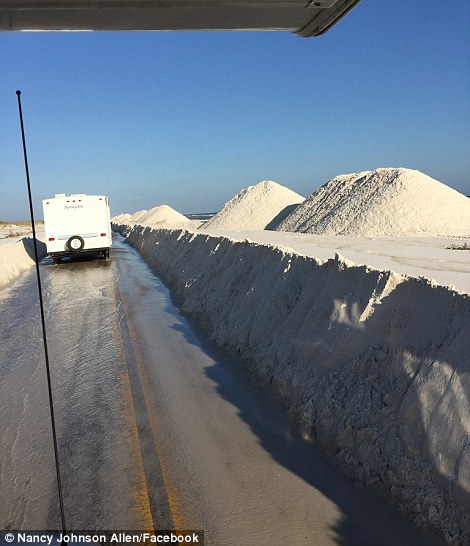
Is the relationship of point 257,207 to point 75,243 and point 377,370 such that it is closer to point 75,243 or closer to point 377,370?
point 75,243

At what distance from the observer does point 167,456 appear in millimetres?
5465

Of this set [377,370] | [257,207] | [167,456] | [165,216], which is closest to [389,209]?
[257,207]

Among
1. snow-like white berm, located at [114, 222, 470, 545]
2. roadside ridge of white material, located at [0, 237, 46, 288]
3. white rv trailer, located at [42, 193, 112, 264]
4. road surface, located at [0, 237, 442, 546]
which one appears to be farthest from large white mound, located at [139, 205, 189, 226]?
snow-like white berm, located at [114, 222, 470, 545]

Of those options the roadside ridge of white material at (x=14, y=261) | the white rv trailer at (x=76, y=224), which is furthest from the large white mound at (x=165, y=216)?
the white rv trailer at (x=76, y=224)

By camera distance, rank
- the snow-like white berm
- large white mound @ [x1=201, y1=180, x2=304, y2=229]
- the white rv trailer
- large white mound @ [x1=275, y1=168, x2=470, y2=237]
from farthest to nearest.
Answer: large white mound @ [x1=201, y1=180, x2=304, y2=229] → large white mound @ [x1=275, y1=168, x2=470, y2=237] → the white rv trailer → the snow-like white berm

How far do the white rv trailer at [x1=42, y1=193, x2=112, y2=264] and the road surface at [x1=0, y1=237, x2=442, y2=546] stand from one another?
1520cm

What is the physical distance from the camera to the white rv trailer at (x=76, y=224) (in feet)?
78.4

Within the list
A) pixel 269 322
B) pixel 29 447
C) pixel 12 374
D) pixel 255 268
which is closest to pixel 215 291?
pixel 255 268

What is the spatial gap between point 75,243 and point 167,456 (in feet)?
69.9

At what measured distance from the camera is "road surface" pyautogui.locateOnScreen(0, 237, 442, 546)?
14.3 ft

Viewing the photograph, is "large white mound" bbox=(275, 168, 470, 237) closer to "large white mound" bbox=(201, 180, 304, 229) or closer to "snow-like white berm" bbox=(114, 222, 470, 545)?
"large white mound" bbox=(201, 180, 304, 229)

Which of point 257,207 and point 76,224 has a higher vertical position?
point 76,224

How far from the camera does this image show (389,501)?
461 cm

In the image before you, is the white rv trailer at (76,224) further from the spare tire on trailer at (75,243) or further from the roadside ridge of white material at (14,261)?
the roadside ridge of white material at (14,261)
